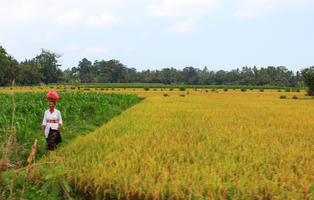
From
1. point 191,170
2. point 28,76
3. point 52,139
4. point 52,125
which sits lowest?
point 191,170

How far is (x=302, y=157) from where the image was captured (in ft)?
13.0

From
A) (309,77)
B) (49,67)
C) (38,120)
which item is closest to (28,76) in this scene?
(49,67)

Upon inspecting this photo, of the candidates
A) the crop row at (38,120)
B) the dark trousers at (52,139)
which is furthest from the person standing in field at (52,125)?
the crop row at (38,120)

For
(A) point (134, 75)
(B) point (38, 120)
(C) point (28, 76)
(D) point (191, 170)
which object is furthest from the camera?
(A) point (134, 75)

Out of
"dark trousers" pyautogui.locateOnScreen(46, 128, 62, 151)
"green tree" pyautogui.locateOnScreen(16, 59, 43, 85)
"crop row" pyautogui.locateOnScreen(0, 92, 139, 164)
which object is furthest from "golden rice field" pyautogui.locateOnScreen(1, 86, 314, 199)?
"green tree" pyautogui.locateOnScreen(16, 59, 43, 85)

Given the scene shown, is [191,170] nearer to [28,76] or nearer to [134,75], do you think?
[28,76]

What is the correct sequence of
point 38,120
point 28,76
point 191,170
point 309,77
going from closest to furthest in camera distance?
point 191,170 < point 38,120 < point 309,77 < point 28,76

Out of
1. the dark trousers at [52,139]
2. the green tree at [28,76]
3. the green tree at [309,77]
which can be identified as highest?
the green tree at [28,76]

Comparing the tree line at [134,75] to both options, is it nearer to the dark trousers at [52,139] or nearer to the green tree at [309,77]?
the green tree at [309,77]

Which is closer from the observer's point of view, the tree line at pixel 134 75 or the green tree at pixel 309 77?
the green tree at pixel 309 77

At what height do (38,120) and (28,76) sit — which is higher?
(28,76)

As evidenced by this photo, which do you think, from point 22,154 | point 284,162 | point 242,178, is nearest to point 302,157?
point 284,162

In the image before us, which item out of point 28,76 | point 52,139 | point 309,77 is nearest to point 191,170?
point 52,139

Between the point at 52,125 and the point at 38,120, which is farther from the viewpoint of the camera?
the point at 38,120
